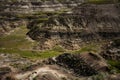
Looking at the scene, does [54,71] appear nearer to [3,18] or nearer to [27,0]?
[3,18]

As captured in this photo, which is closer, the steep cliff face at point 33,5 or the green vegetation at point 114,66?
the green vegetation at point 114,66

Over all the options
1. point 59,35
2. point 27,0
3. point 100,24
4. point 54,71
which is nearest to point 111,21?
point 100,24

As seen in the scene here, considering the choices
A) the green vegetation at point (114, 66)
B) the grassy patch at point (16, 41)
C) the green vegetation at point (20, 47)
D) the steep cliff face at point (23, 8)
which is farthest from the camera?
the steep cliff face at point (23, 8)

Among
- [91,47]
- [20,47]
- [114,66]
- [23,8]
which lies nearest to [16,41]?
[20,47]

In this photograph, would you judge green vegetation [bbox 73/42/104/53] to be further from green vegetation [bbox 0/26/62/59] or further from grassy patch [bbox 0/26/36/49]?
grassy patch [bbox 0/26/36/49]

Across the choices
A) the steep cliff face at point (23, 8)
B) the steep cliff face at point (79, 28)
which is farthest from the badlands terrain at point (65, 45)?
the steep cliff face at point (23, 8)

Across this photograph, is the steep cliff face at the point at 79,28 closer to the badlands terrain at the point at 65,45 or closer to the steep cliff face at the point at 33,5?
the badlands terrain at the point at 65,45

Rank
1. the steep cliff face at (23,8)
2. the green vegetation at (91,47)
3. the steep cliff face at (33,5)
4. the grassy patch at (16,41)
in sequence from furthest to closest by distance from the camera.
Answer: the steep cliff face at (33,5)
the steep cliff face at (23,8)
the grassy patch at (16,41)
the green vegetation at (91,47)

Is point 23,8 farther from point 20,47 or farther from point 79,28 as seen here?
point 20,47
